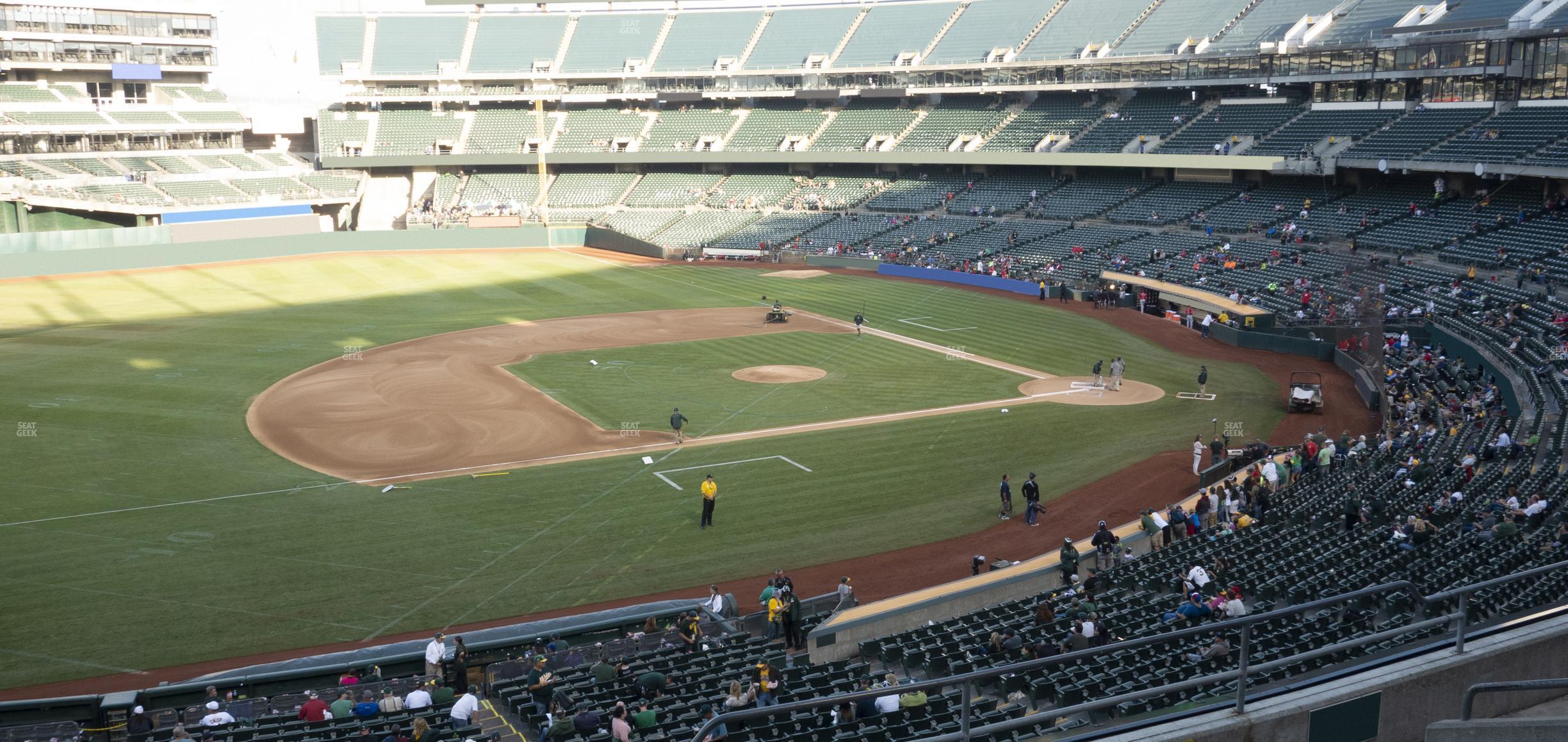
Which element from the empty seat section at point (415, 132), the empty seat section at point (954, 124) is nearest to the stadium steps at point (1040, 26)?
the empty seat section at point (954, 124)

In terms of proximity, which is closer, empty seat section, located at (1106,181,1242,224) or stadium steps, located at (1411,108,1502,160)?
stadium steps, located at (1411,108,1502,160)

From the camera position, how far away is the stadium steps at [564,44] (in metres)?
94.0

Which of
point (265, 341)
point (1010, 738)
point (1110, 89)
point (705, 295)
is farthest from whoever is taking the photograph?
point (1110, 89)

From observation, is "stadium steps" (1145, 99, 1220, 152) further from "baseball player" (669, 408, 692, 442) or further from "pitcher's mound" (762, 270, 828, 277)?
"baseball player" (669, 408, 692, 442)

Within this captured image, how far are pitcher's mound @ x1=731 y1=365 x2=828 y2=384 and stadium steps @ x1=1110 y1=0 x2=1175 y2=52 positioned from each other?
42.6 meters

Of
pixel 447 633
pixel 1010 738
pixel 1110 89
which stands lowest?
pixel 447 633

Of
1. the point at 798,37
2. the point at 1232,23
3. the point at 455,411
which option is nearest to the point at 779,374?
the point at 455,411

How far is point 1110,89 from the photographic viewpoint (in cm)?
7450

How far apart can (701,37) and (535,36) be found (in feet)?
47.9

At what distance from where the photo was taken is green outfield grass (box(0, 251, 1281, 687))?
21.1 metres

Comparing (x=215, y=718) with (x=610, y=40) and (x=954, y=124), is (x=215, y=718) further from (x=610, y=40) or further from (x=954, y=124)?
(x=610, y=40)

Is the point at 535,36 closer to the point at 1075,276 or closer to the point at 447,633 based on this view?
the point at 1075,276

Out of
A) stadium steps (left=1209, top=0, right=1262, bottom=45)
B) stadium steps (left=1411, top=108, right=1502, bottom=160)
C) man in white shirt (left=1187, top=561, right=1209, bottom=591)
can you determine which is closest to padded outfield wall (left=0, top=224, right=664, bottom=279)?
stadium steps (left=1209, top=0, right=1262, bottom=45)

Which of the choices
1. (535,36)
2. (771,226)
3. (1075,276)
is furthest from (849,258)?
(535,36)
